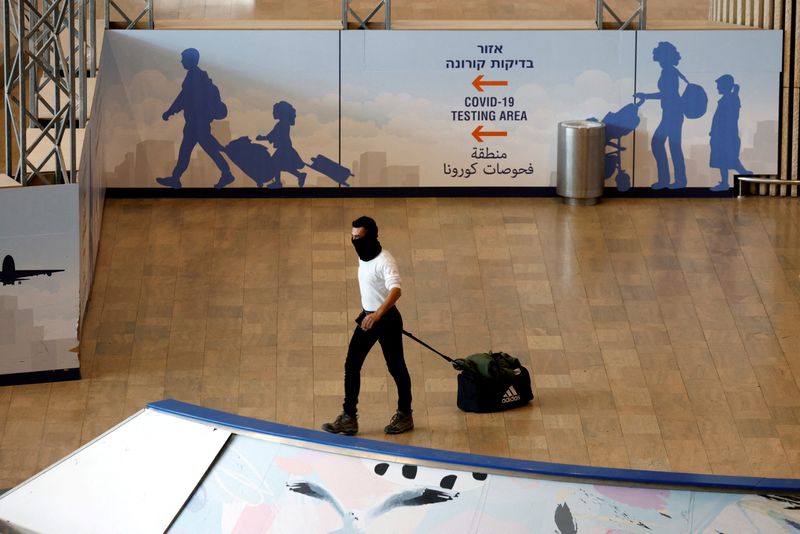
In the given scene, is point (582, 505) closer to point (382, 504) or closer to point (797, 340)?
point (382, 504)

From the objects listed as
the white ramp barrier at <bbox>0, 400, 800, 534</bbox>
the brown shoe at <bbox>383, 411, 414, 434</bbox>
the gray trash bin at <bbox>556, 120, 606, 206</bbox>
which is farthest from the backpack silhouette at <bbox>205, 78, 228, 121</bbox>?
the white ramp barrier at <bbox>0, 400, 800, 534</bbox>

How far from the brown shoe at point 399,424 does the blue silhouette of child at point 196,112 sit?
5.18 meters

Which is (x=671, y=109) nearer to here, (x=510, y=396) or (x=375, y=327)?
(x=510, y=396)

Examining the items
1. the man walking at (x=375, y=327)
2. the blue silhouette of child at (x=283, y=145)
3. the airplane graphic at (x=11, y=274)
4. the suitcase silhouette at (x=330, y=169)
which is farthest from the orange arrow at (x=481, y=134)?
the airplane graphic at (x=11, y=274)

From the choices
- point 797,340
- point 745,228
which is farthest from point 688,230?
point 797,340

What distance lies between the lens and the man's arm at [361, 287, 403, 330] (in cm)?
871

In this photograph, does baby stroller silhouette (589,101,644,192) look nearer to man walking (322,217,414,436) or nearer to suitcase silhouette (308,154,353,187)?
suitcase silhouette (308,154,353,187)

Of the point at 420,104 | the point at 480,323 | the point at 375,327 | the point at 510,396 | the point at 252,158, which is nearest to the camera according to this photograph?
the point at 375,327

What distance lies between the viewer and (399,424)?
9.22 metres

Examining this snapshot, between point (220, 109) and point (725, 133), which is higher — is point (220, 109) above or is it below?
above

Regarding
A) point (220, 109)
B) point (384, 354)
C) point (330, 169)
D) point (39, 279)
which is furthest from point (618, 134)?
point (39, 279)

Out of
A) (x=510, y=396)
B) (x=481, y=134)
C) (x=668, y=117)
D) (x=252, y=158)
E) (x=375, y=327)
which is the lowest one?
(x=510, y=396)

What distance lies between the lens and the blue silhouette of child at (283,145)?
13.5 m

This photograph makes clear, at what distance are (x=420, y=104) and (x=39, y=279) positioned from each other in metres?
5.00
